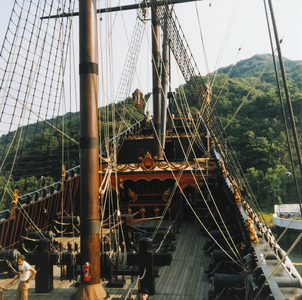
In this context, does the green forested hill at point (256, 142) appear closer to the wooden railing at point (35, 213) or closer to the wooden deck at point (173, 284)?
the wooden railing at point (35, 213)

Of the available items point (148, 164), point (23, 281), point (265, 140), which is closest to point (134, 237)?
point (23, 281)

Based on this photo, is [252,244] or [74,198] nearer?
[252,244]

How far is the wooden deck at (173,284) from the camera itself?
5.38 metres

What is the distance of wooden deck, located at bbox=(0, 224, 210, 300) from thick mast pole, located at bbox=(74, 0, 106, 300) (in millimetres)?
616

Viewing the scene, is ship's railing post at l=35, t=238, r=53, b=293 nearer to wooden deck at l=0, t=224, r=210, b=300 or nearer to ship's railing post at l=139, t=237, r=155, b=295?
wooden deck at l=0, t=224, r=210, b=300

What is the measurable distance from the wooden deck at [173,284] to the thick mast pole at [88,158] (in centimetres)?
62

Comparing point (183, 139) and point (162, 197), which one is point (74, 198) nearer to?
point (162, 197)

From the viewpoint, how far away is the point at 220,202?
11.7m

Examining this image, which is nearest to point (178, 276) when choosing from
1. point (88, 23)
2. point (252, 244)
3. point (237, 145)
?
point (252, 244)

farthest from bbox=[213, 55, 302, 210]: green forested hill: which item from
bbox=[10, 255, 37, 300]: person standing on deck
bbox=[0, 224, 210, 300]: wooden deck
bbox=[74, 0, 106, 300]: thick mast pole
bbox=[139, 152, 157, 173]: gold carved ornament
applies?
bbox=[10, 255, 37, 300]: person standing on deck

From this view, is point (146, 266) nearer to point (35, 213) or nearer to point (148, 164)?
point (35, 213)

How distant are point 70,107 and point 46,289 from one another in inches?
179

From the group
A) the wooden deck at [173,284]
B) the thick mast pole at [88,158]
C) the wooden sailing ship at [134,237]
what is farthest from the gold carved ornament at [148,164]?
the thick mast pole at [88,158]

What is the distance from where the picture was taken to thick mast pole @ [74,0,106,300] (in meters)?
4.72
